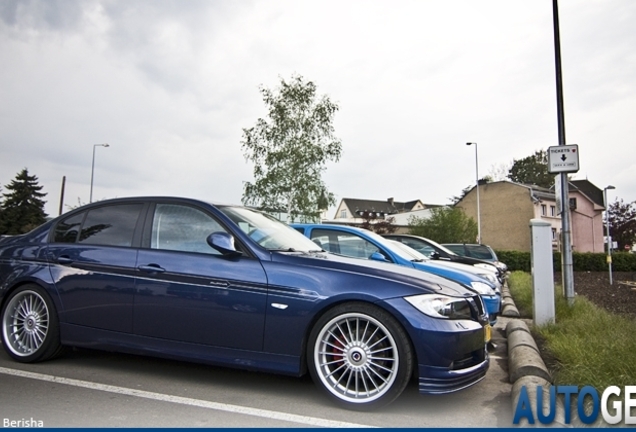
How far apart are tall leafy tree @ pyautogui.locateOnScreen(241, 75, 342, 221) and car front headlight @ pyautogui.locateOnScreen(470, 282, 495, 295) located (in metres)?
18.8

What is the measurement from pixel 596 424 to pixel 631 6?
30.8ft

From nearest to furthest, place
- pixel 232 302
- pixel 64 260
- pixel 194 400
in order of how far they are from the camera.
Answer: pixel 194 400, pixel 232 302, pixel 64 260

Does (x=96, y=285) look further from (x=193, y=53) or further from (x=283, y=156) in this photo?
(x=283, y=156)

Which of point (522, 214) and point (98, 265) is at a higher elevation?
point (522, 214)

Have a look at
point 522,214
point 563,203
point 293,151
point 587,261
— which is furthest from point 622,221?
point 563,203

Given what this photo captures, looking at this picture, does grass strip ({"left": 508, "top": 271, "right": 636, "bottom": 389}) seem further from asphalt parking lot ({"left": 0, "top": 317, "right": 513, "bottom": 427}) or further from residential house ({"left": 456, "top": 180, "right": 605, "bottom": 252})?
residential house ({"left": 456, "top": 180, "right": 605, "bottom": 252})

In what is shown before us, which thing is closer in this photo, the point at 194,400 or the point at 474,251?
the point at 194,400

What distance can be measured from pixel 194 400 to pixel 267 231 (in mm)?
1602

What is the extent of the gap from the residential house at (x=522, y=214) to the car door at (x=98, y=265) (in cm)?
4582

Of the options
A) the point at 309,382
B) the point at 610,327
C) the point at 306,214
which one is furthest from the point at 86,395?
the point at 306,214

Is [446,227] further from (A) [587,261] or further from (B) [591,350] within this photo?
(B) [591,350]

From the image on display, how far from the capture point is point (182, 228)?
459 cm

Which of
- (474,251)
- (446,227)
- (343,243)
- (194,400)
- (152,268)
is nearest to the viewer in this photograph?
(194,400)

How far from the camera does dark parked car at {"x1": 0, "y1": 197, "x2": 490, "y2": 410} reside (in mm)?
3713
